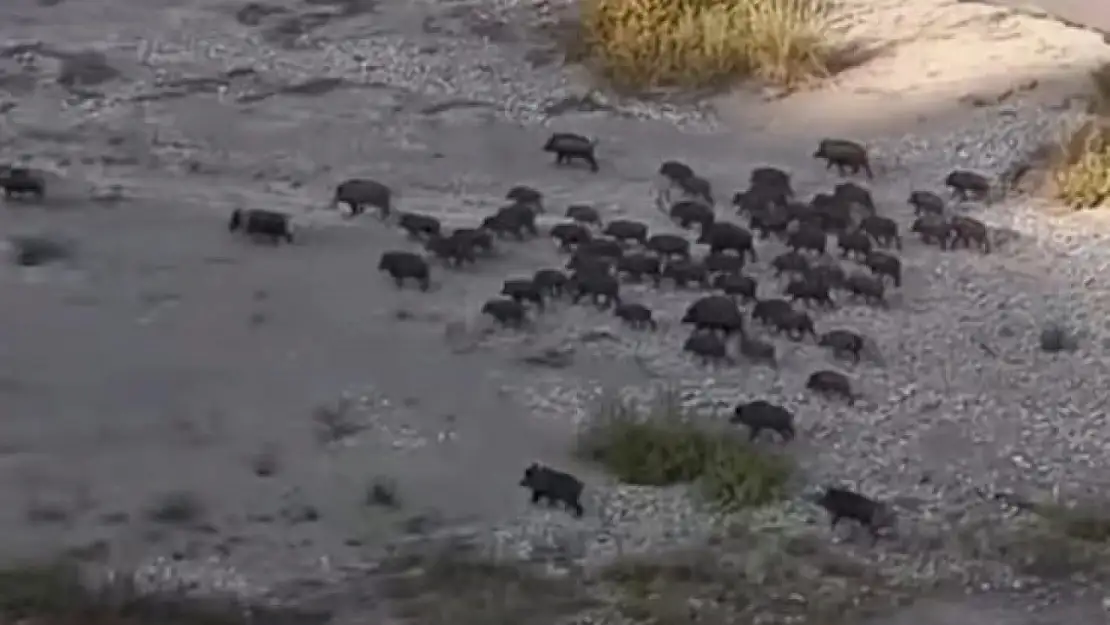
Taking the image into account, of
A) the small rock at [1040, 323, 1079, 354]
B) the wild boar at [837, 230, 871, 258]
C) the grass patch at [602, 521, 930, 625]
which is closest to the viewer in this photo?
the grass patch at [602, 521, 930, 625]

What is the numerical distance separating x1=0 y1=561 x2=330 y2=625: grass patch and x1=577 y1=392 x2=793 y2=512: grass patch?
1571 millimetres

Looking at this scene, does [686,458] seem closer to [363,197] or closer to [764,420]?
[764,420]

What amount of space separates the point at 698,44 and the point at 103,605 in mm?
7408

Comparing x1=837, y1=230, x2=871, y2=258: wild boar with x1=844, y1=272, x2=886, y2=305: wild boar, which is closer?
x1=844, y1=272, x2=886, y2=305: wild boar

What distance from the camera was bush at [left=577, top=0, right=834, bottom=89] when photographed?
12.5 m

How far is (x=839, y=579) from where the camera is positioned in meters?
6.57

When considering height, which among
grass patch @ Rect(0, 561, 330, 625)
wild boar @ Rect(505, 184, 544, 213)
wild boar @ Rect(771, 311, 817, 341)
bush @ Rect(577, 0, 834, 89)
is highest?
bush @ Rect(577, 0, 834, 89)

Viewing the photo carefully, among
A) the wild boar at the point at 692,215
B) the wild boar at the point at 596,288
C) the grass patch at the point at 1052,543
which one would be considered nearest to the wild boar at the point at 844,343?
the wild boar at the point at 596,288

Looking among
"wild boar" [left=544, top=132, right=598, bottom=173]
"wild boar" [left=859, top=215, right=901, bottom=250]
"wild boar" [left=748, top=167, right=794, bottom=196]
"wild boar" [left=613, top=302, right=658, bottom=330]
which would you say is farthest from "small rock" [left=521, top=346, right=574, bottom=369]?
"wild boar" [left=544, top=132, right=598, bottom=173]

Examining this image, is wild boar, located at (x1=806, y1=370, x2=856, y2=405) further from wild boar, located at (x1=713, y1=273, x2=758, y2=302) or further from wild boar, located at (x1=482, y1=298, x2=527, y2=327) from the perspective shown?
wild boar, located at (x1=482, y1=298, x2=527, y2=327)

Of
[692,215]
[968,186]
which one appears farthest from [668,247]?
[968,186]

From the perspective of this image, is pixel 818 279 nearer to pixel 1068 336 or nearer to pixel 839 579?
pixel 1068 336

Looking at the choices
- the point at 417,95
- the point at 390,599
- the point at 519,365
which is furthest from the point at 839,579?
the point at 417,95

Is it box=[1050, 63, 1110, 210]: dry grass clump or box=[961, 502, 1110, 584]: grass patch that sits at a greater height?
box=[1050, 63, 1110, 210]: dry grass clump
